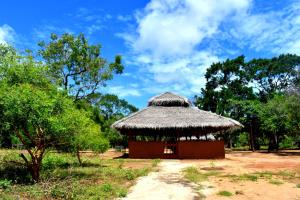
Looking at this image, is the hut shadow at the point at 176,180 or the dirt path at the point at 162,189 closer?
the dirt path at the point at 162,189

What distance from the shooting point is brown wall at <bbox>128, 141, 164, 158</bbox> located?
22000mm

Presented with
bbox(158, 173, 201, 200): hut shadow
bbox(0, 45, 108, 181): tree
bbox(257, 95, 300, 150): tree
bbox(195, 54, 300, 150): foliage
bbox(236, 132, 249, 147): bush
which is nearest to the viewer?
bbox(0, 45, 108, 181): tree

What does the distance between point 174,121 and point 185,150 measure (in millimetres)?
1972

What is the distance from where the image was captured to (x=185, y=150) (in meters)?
21.7

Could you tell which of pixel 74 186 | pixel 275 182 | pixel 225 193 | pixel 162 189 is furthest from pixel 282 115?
pixel 74 186

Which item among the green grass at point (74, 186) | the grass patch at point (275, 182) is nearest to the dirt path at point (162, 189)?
the green grass at point (74, 186)

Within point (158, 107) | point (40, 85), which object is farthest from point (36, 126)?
point (158, 107)

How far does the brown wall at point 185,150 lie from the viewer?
70.9 ft

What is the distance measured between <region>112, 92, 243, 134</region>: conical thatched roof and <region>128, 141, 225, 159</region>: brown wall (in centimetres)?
95

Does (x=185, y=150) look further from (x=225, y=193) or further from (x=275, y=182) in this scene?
(x=225, y=193)

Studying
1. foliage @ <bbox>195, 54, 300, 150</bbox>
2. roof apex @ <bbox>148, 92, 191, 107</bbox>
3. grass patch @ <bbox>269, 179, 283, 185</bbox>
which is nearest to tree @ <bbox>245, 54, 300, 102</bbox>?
foliage @ <bbox>195, 54, 300, 150</bbox>

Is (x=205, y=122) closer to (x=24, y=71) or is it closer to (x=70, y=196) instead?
(x=24, y=71)

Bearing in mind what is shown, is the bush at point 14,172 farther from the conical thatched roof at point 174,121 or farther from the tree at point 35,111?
the conical thatched roof at point 174,121

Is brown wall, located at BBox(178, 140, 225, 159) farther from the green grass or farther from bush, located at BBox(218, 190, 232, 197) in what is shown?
bush, located at BBox(218, 190, 232, 197)
